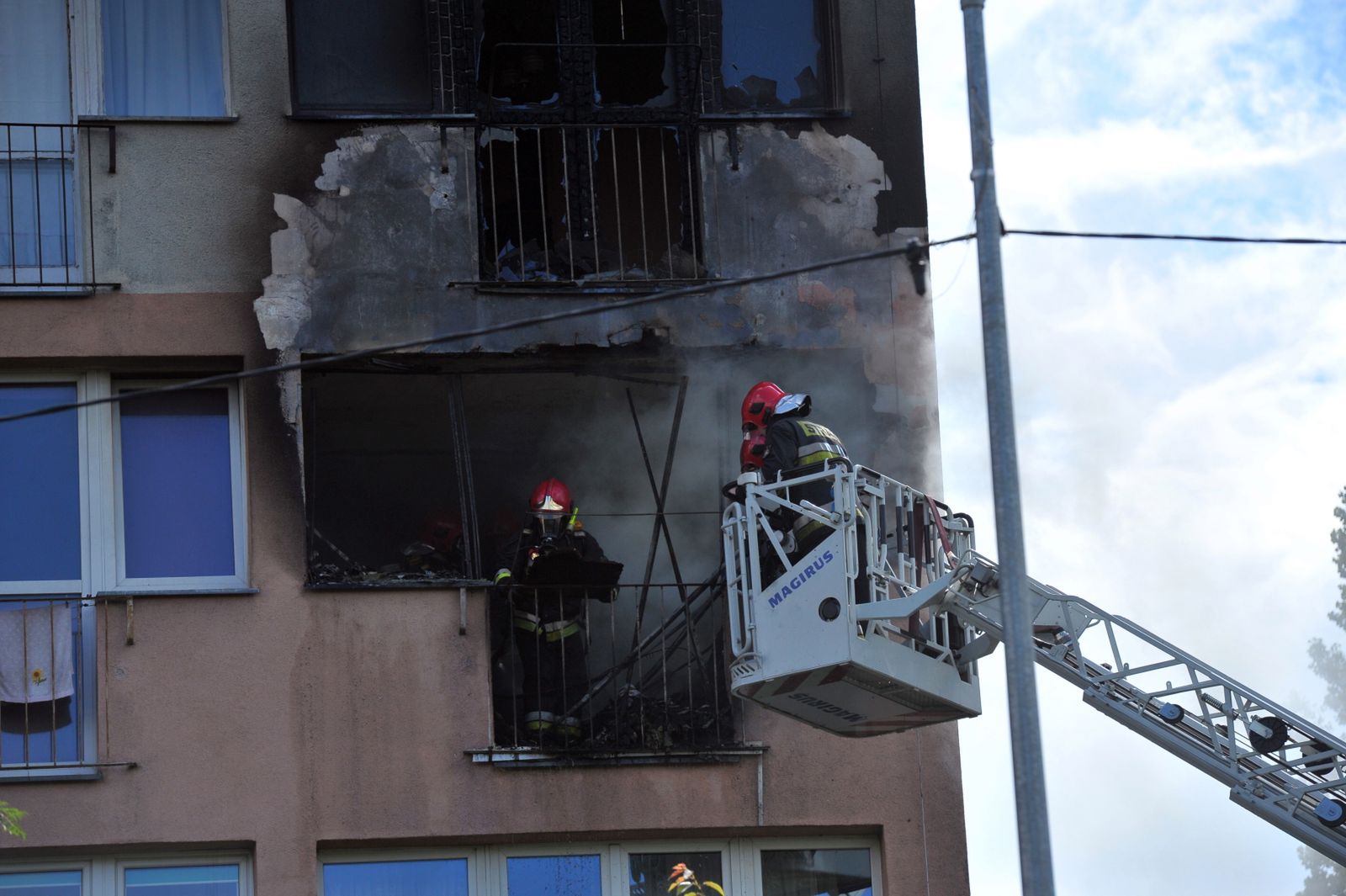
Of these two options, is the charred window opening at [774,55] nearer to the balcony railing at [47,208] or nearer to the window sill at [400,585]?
the window sill at [400,585]

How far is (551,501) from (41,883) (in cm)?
393

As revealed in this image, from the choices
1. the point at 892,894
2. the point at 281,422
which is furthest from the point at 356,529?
the point at 892,894

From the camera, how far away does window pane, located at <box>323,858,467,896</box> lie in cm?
1300

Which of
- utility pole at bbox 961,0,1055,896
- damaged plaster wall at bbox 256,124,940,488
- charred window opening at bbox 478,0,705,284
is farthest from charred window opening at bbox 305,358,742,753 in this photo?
utility pole at bbox 961,0,1055,896

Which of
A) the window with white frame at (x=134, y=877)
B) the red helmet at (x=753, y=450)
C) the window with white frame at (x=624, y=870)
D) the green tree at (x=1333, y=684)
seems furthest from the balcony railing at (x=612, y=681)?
the green tree at (x=1333, y=684)

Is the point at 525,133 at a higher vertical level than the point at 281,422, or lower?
higher

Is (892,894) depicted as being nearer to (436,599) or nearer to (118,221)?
(436,599)

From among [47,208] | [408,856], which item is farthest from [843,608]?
[47,208]

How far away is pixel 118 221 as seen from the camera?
13852 mm

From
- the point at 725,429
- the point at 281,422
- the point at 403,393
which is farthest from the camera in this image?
the point at 403,393

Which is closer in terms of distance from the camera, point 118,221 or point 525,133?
point 118,221

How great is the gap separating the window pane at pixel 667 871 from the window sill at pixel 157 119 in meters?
5.38

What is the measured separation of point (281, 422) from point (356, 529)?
3055mm

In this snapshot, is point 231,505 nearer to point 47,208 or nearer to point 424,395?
point 47,208
